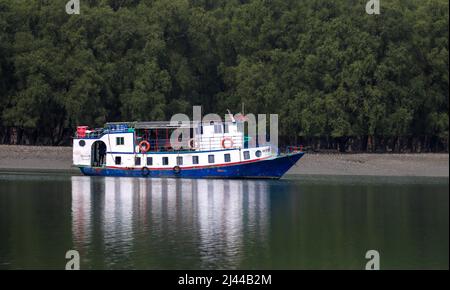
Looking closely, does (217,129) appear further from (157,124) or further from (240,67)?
(240,67)

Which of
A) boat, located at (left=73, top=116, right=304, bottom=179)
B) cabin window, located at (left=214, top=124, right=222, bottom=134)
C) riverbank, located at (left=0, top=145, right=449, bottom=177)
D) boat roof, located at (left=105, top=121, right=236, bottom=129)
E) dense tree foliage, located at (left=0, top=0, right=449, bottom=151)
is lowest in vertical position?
riverbank, located at (left=0, top=145, right=449, bottom=177)

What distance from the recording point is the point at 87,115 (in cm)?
12962

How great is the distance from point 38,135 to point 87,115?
12.6 m

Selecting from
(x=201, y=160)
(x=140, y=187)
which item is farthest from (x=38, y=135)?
(x=140, y=187)

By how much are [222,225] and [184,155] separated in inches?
1654

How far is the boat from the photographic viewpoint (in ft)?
336

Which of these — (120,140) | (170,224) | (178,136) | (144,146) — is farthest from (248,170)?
(170,224)

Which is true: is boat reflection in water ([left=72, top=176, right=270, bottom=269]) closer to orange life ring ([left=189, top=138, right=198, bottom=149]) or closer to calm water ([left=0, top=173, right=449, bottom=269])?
calm water ([left=0, top=173, right=449, bottom=269])

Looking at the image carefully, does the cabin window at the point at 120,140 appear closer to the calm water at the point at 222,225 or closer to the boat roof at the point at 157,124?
the boat roof at the point at 157,124

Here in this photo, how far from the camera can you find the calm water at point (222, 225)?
48812 mm

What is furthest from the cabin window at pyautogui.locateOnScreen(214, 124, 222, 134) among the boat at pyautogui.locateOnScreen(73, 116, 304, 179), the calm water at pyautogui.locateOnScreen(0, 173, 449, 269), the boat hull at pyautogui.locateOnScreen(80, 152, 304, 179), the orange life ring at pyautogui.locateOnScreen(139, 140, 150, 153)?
the calm water at pyautogui.locateOnScreen(0, 173, 449, 269)

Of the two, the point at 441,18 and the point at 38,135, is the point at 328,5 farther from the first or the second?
the point at 38,135

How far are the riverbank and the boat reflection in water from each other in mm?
24790

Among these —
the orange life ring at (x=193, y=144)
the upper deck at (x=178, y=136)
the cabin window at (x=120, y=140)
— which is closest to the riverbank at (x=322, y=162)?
the upper deck at (x=178, y=136)
